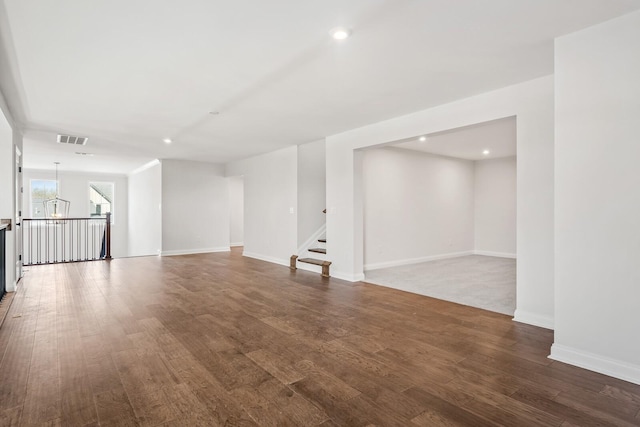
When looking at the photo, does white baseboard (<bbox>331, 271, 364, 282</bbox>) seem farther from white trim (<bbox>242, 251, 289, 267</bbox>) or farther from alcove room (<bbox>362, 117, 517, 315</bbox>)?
white trim (<bbox>242, 251, 289, 267</bbox>)

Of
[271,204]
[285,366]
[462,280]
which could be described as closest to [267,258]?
[271,204]

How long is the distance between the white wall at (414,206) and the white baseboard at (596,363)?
12.9 ft

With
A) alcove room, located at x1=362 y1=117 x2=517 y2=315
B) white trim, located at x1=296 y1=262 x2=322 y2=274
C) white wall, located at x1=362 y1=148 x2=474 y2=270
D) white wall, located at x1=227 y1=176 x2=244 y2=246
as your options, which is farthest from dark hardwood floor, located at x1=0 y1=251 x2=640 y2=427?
white wall, located at x1=227 y1=176 x2=244 y2=246

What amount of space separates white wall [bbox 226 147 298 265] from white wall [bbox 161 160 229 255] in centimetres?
103

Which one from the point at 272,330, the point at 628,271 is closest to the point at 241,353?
the point at 272,330

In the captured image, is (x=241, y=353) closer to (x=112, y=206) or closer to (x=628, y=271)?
(x=628, y=271)

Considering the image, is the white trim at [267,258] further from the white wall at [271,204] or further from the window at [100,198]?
the window at [100,198]

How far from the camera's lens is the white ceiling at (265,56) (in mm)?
2281

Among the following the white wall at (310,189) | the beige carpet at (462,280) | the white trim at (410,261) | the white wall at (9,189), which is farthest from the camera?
the white wall at (310,189)

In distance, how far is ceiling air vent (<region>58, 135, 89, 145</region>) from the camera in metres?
6.08

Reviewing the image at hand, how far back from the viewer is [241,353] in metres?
2.76

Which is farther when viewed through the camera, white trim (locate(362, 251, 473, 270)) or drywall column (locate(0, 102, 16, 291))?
white trim (locate(362, 251, 473, 270))

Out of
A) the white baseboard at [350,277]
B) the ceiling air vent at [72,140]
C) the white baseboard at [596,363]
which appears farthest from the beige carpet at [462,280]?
the ceiling air vent at [72,140]

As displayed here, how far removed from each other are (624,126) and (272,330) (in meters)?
3.32
